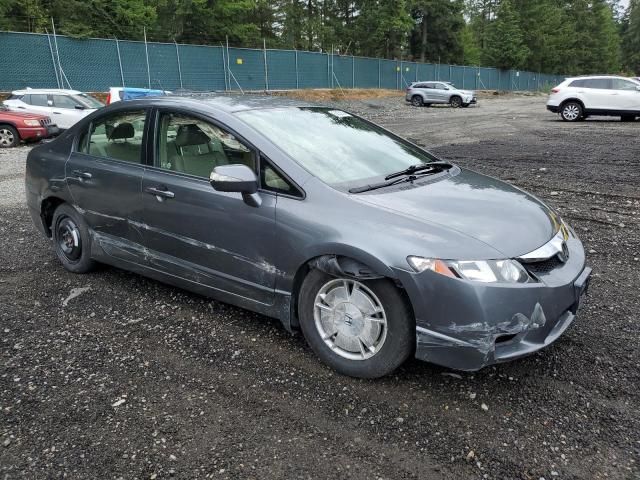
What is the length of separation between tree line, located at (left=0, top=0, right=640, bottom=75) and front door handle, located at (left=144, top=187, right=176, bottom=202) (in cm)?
2512

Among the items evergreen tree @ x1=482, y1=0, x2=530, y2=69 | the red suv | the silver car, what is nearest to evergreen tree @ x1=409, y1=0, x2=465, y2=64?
evergreen tree @ x1=482, y1=0, x2=530, y2=69

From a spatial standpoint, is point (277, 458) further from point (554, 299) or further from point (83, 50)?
point (83, 50)

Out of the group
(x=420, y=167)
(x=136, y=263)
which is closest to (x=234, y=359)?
(x=136, y=263)

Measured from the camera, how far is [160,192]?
372 cm

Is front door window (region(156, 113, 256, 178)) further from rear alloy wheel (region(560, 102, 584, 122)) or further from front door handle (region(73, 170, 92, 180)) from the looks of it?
rear alloy wheel (region(560, 102, 584, 122))

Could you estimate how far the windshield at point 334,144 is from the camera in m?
3.34

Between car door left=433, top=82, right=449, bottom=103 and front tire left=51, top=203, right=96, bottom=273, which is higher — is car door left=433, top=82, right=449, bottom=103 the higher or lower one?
the higher one

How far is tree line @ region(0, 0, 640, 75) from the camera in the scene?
1325 inches

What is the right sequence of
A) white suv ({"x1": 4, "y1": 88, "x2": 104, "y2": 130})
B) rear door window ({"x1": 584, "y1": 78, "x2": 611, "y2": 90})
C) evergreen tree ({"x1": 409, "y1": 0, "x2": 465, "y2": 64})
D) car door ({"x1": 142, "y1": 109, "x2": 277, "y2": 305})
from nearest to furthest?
1. car door ({"x1": 142, "y1": 109, "x2": 277, "y2": 305})
2. white suv ({"x1": 4, "y1": 88, "x2": 104, "y2": 130})
3. rear door window ({"x1": 584, "y1": 78, "x2": 611, "y2": 90})
4. evergreen tree ({"x1": 409, "y1": 0, "x2": 465, "y2": 64})

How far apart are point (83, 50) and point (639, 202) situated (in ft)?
82.9

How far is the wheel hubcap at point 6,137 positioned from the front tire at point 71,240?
1150cm

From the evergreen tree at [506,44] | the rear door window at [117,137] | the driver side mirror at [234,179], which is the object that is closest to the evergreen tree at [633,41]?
the evergreen tree at [506,44]

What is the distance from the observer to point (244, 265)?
3.36 meters

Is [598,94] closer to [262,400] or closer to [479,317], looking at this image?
[479,317]
